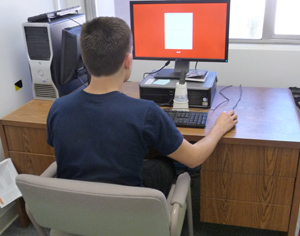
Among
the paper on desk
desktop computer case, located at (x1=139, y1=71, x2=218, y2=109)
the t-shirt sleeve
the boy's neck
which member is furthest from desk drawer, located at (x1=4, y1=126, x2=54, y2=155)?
the t-shirt sleeve

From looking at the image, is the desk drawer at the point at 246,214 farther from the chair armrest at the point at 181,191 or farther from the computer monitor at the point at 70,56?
the computer monitor at the point at 70,56

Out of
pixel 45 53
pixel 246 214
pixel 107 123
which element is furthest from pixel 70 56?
pixel 246 214

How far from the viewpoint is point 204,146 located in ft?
4.54

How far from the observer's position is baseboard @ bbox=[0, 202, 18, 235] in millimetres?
1979

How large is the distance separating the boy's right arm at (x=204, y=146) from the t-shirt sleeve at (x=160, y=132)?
4 centimetres

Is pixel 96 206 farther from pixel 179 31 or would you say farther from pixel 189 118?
pixel 179 31

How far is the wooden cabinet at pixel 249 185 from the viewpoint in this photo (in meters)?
1.50

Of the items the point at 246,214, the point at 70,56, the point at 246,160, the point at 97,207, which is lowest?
the point at 246,214

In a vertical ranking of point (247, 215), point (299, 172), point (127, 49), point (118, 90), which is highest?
point (127, 49)

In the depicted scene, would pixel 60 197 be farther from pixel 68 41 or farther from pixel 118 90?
pixel 68 41

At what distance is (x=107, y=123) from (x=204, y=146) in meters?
0.47

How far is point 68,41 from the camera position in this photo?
1.88 m

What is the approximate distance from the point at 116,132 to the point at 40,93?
108 cm

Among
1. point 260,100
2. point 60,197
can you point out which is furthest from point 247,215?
point 60,197
